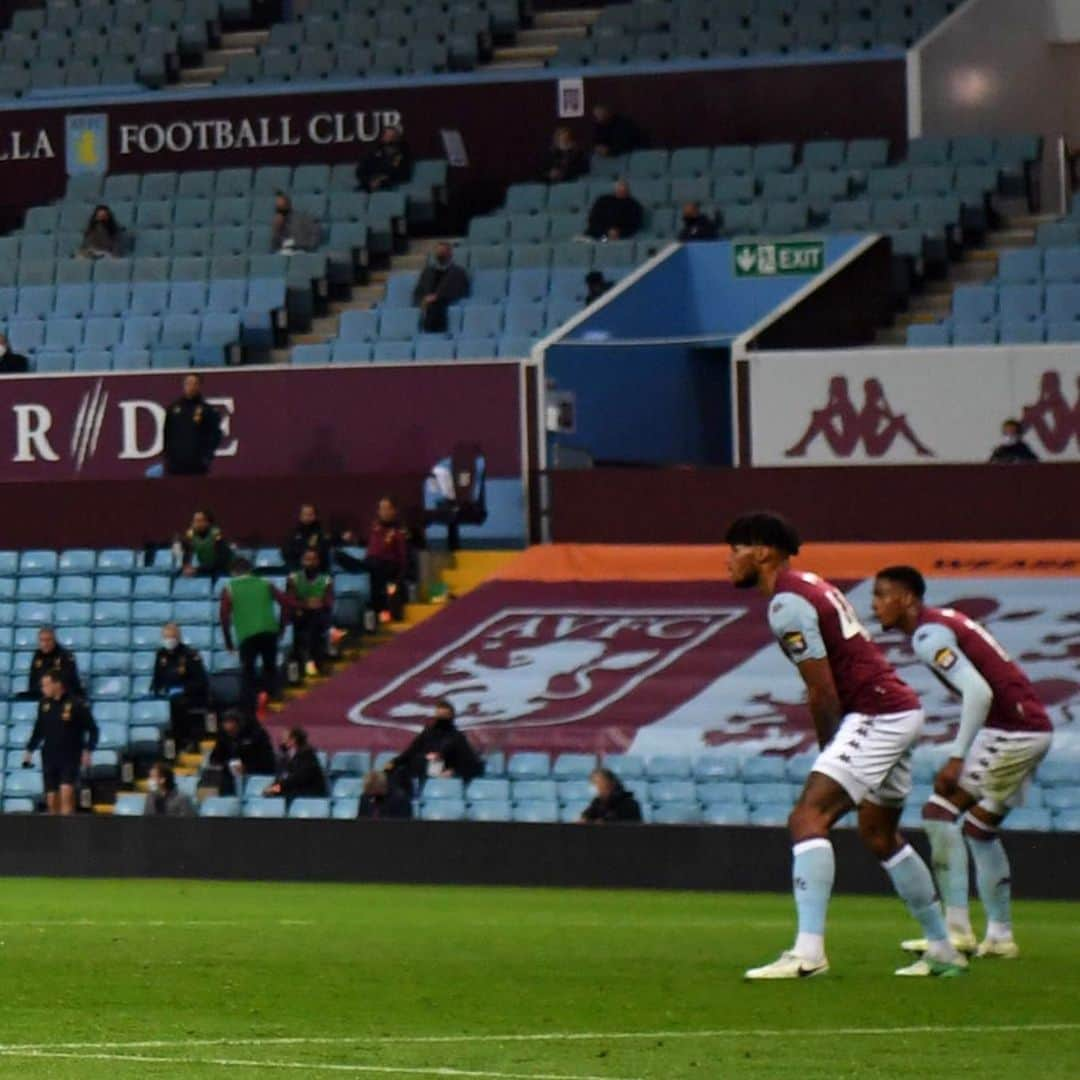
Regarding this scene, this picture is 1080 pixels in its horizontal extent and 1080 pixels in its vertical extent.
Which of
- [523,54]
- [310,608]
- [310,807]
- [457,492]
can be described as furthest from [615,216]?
[310,807]

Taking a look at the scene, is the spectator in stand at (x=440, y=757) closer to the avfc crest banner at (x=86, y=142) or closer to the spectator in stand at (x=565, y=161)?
the spectator in stand at (x=565, y=161)

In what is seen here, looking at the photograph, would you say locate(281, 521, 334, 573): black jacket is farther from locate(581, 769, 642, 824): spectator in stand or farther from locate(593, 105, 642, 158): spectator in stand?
locate(593, 105, 642, 158): spectator in stand

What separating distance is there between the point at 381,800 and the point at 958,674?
983 centimetres

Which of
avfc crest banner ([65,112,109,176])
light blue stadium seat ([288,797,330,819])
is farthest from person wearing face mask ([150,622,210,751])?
avfc crest banner ([65,112,109,176])

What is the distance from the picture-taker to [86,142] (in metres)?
35.2

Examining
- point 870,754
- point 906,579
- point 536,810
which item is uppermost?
point 906,579

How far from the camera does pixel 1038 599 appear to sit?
2320 cm

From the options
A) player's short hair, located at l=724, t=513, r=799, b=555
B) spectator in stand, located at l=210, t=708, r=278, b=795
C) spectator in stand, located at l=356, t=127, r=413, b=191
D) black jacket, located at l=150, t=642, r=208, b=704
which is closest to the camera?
player's short hair, located at l=724, t=513, r=799, b=555

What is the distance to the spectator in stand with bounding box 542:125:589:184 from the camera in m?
31.2

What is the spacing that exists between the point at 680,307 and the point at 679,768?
24.8 ft

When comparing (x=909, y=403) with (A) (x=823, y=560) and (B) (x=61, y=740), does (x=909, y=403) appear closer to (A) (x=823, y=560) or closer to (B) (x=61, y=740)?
(A) (x=823, y=560)

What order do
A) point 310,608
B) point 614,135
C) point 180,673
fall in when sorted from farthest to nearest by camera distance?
1. point 614,135
2. point 310,608
3. point 180,673

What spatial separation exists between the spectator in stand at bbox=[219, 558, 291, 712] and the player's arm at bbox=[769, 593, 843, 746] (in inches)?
552

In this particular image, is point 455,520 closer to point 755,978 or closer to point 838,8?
point 838,8
